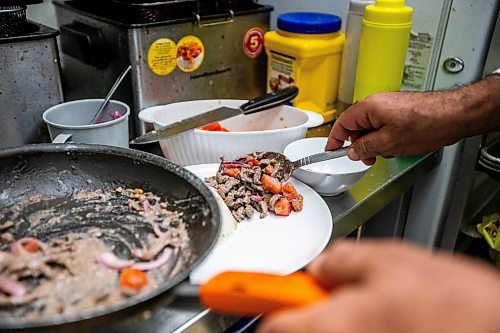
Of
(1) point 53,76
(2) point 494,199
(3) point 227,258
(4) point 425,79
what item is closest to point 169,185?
(3) point 227,258

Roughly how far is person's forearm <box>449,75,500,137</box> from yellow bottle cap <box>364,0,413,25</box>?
191mm

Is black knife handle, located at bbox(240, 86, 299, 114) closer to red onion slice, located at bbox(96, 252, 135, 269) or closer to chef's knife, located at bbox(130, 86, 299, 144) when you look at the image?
chef's knife, located at bbox(130, 86, 299, 144)

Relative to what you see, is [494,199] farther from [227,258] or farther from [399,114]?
[227,258]

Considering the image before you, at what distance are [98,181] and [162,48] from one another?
333mm

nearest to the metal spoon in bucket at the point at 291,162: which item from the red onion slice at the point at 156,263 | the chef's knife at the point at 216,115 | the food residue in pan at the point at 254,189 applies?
the food residue in pan at the point at 254,189

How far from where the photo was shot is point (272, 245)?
2.22 feet

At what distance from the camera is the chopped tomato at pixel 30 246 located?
60cm

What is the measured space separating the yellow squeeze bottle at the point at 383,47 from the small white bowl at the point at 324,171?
0.19 meters

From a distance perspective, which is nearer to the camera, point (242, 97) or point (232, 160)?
point (232, 160)

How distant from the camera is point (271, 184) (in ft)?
2.54

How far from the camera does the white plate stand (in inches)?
24.4

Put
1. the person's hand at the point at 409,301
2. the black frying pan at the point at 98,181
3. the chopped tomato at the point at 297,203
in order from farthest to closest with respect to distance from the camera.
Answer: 1. the chopped tomato at the point at 297,203
2. the black frying pan at the point at 98,181
3. the person's hand at the point at 409,301

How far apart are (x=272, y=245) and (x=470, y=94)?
18.6 inches

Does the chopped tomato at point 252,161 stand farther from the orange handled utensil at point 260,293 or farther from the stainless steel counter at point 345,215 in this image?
the orange handled utensil at point 260,293
